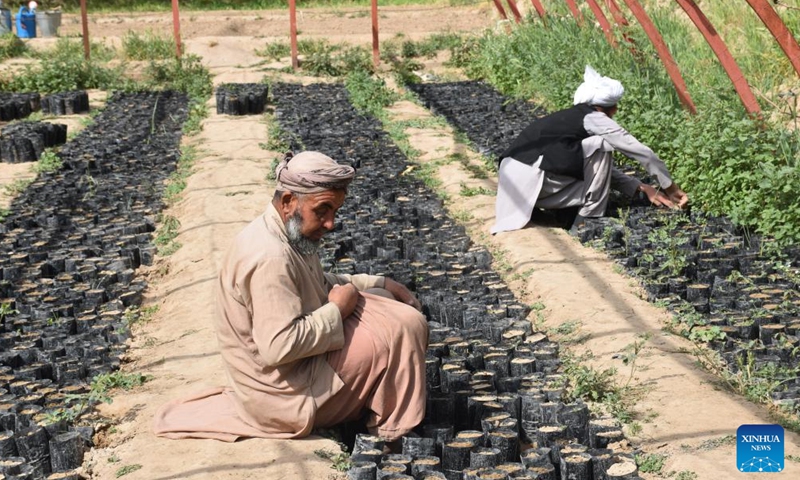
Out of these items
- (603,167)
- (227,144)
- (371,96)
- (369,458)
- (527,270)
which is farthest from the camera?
(371,96)

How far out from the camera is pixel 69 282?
6902mm

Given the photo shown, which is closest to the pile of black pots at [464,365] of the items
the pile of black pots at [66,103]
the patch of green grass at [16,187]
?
the patch of green grass at [16,187]

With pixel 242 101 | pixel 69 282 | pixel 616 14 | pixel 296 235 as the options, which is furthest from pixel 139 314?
pixel 242 101

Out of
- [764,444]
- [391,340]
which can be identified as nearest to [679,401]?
[764,444]

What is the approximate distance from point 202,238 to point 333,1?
20852 mm

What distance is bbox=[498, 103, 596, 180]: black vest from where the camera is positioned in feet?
24.2

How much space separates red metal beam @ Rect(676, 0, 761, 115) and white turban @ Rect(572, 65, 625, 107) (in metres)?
1.04

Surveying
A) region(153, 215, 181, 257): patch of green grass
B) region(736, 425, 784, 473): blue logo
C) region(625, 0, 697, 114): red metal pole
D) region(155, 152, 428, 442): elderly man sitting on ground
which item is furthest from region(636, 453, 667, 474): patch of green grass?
region(625, 0, 697, 114): red metal pole

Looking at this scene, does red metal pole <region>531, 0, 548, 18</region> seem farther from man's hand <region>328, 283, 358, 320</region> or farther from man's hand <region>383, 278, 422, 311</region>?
man's hand <region>328, 283, 358, 320</region>

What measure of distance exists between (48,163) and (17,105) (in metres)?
3.96

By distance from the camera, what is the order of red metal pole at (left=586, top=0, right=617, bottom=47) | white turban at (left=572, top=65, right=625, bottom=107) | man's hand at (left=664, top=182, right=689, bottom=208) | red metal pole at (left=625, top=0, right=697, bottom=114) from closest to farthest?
white turban at (left=572, top=65, right=625, bottom=107) < man's hand at (left=664, top=182, right=689, bottom=208) < red metal pole at (left=625, top=0, right=697, bottom=114) < red metal pole at (left=586, top=0, right=617, bottom=47)

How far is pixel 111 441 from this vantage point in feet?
14.6

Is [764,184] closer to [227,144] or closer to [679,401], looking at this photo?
[679,401]

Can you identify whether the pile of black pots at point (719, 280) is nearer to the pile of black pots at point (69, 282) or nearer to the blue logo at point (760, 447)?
the blue logo at point (760, 447)
